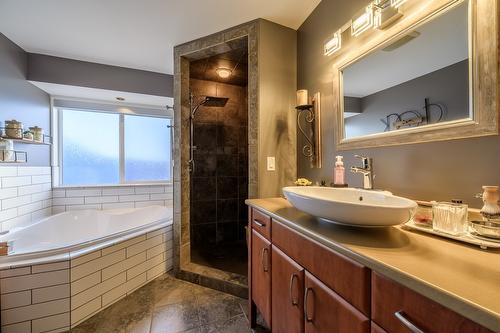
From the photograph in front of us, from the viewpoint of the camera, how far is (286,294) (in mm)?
1052

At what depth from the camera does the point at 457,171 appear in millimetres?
838

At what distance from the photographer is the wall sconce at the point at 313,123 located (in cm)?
159

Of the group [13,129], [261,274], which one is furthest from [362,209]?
[13,129]

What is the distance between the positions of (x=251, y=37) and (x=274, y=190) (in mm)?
1291

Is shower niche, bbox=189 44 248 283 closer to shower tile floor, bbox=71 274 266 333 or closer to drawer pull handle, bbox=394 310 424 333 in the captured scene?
shower tile floor, bbox=71 274 266 333

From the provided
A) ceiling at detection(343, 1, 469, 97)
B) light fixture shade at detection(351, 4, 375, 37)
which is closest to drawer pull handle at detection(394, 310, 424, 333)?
ceiling at detection(343, 1, 469, 97)

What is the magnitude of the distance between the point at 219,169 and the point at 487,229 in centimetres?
250

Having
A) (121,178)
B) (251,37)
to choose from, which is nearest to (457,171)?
(251,37)

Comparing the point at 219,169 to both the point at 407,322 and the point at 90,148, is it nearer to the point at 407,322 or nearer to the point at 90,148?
the point at 90,148

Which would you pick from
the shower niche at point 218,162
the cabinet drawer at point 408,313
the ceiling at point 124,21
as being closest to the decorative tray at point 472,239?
the cabinet drawer at point 408,313

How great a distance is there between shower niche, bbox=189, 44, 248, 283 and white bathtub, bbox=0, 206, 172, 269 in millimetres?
503

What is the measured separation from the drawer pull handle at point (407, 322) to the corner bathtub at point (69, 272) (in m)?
1.85

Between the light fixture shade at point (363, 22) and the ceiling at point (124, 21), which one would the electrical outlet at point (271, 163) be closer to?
the light fixture shade at point (363, 22)

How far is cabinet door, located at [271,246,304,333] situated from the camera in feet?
3.07
